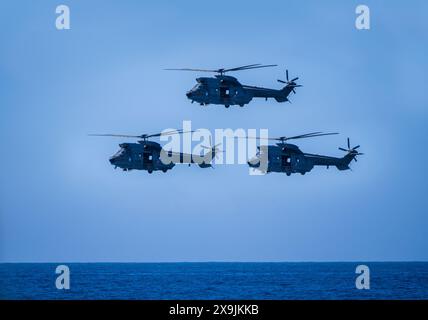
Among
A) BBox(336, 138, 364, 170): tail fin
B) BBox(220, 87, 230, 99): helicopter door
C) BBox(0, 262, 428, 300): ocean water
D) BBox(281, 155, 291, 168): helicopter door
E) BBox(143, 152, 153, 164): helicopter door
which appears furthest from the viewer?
BBox(0, 262, 428, 300): ocean water

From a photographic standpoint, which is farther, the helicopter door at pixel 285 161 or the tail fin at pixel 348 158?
the helicopter door at pixel 285 161

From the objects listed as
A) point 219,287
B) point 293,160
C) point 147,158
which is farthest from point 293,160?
point 219,287

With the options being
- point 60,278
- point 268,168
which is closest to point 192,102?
point 268,168

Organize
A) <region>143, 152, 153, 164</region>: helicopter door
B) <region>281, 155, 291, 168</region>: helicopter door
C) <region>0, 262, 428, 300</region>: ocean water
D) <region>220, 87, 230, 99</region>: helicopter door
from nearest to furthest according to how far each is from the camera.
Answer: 1. <region>281, 155, 291, 168</region>: helicopter door
2. <region>143, 152, 153, 164</region>: helicopter door
3. <region>220, 87, 230, 99</region>: helicopter door
4. <region>0, 262, 428, 300</region>: ocean water

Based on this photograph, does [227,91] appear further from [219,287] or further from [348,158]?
[219,287]

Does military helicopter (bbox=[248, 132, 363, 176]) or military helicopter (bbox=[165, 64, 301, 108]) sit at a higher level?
military helicopter (bbox=[165, 64, 301, 108])

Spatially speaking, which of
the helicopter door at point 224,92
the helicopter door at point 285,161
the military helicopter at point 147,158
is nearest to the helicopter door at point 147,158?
the military helicopter at point 147,158

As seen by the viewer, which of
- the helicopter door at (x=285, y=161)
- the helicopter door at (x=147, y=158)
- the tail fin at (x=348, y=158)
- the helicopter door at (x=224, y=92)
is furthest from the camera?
the helicopter door at (x=224, y=92)

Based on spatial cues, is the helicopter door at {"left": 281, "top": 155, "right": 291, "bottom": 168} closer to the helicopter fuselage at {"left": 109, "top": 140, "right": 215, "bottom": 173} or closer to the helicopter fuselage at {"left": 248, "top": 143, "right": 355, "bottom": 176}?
the helicopter fuselage at {"left": 248, "top": 143, "right": 355, "bottom": 176}

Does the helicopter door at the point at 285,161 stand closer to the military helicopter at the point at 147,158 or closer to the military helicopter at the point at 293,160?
the military helicopter at the point at 293,160

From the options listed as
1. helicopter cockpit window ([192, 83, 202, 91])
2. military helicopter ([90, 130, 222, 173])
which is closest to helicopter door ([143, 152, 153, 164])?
military helicopter ([90, 130, 222, 173])

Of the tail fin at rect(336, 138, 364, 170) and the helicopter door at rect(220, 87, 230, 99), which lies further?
the helicopter door at rect(220, 87, 230, 99)

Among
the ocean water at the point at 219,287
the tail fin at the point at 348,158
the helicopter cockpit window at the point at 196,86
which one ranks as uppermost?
the helicopter cockpit window at the point at 196,86

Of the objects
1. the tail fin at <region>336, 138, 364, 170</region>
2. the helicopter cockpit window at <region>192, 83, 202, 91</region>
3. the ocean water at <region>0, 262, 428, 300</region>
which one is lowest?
the ocean water at <region>0, 262, 428, 300</region>
